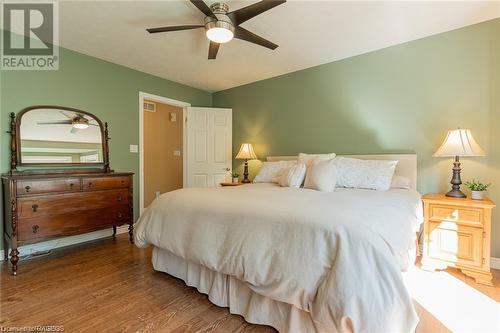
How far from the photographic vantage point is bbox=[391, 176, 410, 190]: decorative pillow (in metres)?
2.64

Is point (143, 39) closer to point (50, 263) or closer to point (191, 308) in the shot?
point (50, 263)

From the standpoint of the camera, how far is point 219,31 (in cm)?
214

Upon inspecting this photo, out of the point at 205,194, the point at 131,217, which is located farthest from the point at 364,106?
the point at 131,217

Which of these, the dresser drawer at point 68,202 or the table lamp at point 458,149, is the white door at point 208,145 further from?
the table lamp at point 458,149

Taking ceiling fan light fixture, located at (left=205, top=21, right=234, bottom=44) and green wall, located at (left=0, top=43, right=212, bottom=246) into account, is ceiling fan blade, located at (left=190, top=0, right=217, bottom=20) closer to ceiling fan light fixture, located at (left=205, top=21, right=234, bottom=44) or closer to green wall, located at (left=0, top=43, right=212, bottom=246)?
ceiling fan light fixture, located at (left=205, top=21, right=234, bottom=44)

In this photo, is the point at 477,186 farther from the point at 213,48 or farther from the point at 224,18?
the point at 213,48

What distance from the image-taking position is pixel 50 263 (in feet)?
8.25

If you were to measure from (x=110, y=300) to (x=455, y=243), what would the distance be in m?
2.87

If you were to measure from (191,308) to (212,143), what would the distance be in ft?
10.2

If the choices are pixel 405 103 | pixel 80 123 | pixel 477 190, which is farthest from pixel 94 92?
pixel 477 190

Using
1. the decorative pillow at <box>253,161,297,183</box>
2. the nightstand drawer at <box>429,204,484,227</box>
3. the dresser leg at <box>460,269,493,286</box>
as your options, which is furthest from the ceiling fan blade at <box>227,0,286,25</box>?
the dresser leg at <box>460,269,493,286</box>

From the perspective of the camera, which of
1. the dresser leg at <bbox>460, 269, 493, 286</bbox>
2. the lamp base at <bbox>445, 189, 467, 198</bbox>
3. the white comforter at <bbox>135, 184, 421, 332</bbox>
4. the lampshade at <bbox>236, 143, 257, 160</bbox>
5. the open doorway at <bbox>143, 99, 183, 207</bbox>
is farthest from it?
the open doorway at <bbox>143, 99, 183, 207</bbox>

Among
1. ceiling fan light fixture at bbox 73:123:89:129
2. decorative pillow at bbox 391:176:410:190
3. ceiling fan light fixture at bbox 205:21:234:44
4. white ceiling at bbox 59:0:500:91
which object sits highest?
white ceiling at bbox 59:0:500:91

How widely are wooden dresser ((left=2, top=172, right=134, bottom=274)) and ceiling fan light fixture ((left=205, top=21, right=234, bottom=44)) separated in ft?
6.65
